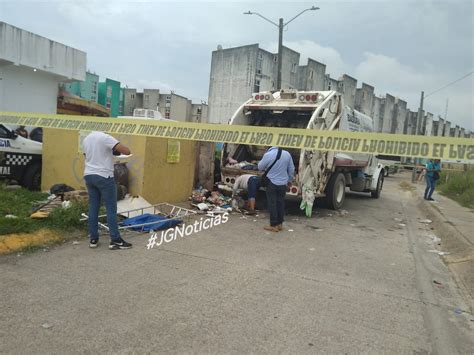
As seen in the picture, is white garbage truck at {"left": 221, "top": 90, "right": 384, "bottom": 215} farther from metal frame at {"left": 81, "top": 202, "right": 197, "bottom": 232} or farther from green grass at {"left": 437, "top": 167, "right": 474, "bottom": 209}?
green grass at {"left": 437, "top": 167, "right": 474, "bottom": 209}

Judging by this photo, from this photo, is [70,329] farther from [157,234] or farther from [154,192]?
[154,192]

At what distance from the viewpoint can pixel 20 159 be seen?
8.70 metres

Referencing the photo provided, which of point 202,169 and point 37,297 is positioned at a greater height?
point 202,169

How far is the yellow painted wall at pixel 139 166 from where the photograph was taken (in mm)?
7730

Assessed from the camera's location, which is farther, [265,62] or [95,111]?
[265,62]

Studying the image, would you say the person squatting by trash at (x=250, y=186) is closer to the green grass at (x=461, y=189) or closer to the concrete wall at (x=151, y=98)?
the green grass at (x=461, y=189)

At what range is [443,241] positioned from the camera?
25.5 feet

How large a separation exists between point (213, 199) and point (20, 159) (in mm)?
4361

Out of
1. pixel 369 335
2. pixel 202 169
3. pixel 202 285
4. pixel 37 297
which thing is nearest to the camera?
pixel 369 335

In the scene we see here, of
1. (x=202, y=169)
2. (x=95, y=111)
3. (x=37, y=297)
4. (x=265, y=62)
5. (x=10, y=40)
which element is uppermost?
(x=265, y=62)

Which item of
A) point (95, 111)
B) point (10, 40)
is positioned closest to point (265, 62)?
point (95, 111)

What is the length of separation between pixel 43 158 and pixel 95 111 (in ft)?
56.5

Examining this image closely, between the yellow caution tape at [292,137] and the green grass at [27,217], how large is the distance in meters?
1.53

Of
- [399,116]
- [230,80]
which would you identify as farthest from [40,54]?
[399,116]
